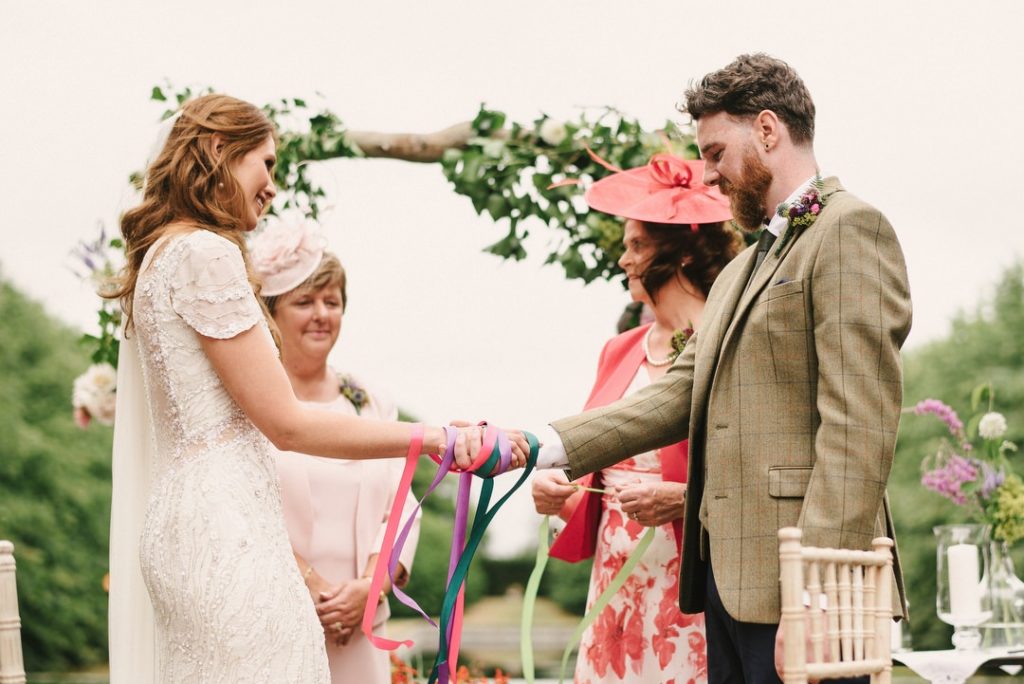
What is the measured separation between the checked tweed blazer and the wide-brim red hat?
2.77 ft

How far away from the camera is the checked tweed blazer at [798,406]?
2.86 m

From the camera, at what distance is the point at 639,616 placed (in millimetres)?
3916

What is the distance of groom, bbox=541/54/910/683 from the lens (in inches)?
113

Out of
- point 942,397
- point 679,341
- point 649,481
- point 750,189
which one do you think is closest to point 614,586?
point 649,481

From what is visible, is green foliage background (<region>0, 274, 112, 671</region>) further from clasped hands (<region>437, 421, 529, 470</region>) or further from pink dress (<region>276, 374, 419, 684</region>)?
clasped hands (<region>437, 421, 529, 470</region>)

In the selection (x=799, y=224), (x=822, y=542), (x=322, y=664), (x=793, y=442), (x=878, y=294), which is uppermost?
(x=799, y=224)

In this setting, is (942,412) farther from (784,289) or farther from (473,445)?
(473,445)

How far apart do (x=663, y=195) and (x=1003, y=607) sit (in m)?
1.93

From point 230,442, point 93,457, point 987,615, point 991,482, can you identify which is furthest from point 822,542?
point 93,457

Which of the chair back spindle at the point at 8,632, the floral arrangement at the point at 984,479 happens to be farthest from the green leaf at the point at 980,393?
the chair back spindle at the point at 8,632

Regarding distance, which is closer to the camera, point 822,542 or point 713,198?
point 822,542

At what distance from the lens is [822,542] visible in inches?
111

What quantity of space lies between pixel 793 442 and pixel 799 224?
507 millimetres

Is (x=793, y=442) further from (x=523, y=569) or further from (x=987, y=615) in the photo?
(x=523, y=569)
